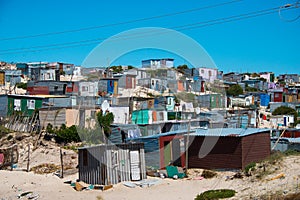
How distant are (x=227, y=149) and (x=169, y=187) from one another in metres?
3.07

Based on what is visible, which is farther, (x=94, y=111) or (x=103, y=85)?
(x=103, y=85)

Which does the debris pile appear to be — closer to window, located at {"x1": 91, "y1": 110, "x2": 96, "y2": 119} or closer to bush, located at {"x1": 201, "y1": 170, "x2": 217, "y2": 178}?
bush, located at {"x1": 201, "y1": 170, "x2": 217, "y2": 178}

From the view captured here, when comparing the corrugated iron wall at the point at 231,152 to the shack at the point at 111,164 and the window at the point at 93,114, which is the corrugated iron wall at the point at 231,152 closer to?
the shack at the point at 111,164

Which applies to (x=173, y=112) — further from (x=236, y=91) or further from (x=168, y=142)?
(x=236, y=91)

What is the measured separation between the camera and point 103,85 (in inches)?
1102

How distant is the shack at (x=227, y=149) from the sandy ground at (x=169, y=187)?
2.00 feet

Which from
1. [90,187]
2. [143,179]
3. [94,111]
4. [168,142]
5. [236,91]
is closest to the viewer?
[90,187]

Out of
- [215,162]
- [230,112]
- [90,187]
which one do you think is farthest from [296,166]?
[230,112]

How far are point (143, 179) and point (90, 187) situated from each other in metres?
1.89

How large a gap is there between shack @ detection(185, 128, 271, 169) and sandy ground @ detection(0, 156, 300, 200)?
0.61 m

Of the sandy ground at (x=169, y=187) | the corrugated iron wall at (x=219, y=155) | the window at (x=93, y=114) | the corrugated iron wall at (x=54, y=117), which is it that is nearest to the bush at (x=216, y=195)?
the sandy ground at (x=169, y=187)

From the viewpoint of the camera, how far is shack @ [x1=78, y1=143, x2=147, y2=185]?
11266 mm

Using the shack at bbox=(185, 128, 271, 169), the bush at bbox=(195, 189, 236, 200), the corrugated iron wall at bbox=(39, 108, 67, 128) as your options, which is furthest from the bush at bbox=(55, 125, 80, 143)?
the bush at bbox=(195, 189, 236, 200)

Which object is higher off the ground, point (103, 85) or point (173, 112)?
point (103, 85)
